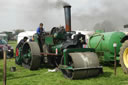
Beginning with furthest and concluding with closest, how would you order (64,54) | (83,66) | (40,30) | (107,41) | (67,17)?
(40,30) → (107,41) → (67,17) → (64,54) → (83,66)

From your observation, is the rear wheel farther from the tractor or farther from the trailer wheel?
the tractor

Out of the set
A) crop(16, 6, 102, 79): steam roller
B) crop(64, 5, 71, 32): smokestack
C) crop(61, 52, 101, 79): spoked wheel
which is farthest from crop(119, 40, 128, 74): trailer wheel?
crop(64, 5, 71, 32): smokestack

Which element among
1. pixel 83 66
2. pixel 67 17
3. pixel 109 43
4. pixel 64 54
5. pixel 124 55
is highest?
pixel 67 17

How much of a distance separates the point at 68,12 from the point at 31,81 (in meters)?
3.28

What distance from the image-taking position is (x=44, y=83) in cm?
516

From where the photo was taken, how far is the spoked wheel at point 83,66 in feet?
17.2

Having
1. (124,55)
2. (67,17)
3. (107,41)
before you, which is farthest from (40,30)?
(124,55)

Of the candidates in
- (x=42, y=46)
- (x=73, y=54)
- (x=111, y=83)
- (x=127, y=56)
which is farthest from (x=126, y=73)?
(x=42, y=46)

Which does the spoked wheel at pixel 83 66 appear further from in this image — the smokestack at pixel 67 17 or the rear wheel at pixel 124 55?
the smokestack at pixel 67 17

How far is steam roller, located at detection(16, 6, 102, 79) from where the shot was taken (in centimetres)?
533

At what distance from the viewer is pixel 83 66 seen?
527 centimetres

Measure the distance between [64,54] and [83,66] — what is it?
70cm

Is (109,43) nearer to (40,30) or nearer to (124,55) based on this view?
(124,55)

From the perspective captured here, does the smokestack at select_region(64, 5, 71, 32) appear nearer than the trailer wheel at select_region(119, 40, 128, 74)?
No
